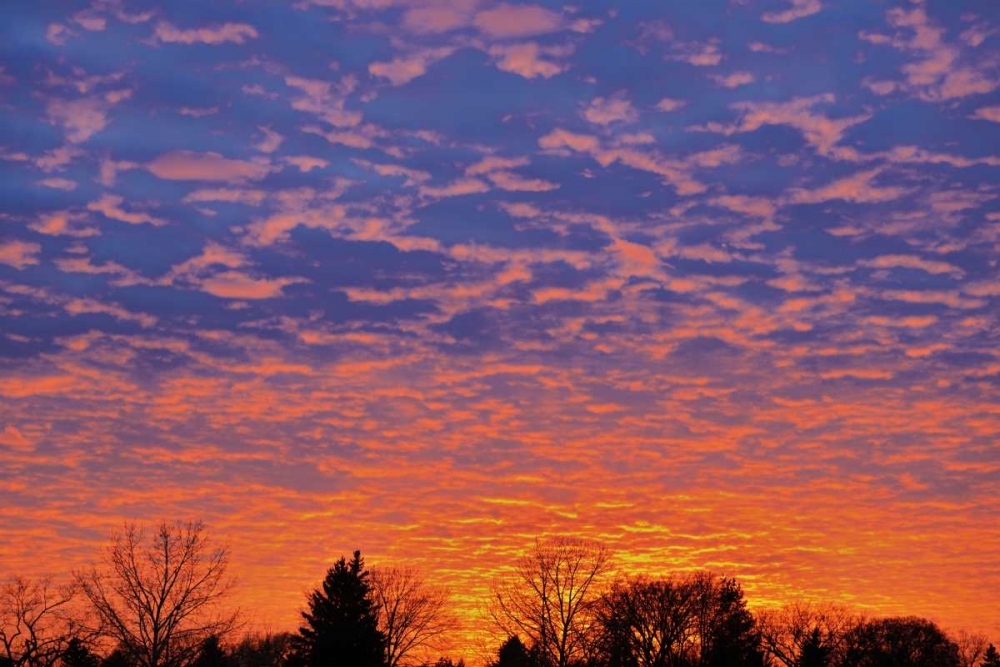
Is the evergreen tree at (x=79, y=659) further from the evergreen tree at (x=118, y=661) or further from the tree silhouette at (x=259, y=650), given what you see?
the tree silhouette at (x=259, y=650)

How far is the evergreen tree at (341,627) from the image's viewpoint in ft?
206

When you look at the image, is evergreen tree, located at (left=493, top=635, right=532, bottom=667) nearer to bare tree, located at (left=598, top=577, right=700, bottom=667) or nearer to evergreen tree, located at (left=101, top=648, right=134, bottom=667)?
bare tree, located at (left=598, top=577, right=700, bottom=667)

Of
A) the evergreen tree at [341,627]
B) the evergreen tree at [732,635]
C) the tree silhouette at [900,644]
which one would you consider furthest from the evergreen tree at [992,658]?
the evergreen tree at [341,627]

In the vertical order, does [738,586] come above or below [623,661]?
above

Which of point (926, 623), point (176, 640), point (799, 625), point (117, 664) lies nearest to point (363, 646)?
point (176, 640)

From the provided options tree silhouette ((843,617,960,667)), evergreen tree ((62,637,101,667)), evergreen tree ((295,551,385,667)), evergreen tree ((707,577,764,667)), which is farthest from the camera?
tree silhouette ((843,617,960,667))

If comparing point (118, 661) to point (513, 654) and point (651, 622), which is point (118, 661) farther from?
point (651, 622)

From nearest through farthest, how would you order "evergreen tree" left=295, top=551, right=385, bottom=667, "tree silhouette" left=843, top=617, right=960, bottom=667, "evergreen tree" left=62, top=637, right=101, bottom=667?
"evergreen tree" left=295, top=551, right=385, bottom=667 < "evergreen tree" left=62, top=637, right=101, bottom=667 < "tree silhouette" left=843, top=617, right=960, bottom=667

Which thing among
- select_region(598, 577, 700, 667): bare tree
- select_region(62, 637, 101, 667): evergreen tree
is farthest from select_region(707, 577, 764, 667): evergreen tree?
select_region(62, 637, 101, 667): evergreen tree

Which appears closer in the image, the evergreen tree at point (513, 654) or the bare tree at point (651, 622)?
Result: the bare tree at point (651, 622)

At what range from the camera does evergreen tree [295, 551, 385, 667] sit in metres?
62.9

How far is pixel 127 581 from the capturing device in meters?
81.9

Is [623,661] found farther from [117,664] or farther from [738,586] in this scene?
[117,664]

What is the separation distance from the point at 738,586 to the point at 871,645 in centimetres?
4569
